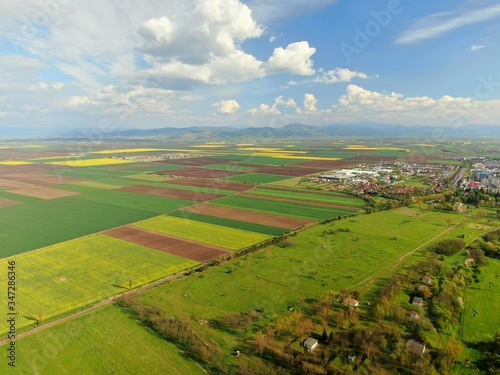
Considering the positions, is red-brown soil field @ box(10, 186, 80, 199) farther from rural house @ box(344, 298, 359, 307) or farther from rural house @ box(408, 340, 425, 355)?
rural house @ box(408, 340, 425, 355)

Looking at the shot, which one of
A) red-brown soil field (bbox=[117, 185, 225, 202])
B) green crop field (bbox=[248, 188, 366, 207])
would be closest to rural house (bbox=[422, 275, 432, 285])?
green crop field (bbox=[248, 188, 366, 207])

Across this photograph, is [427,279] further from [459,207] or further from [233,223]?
[459,207]

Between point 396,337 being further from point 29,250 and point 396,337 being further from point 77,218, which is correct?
point 77,218

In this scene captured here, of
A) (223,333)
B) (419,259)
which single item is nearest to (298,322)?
(223,333)

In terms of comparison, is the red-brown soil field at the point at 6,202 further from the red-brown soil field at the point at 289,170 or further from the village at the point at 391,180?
the red-brown soil field at the point at 289,170

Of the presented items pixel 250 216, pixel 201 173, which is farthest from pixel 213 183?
pixel 250 216

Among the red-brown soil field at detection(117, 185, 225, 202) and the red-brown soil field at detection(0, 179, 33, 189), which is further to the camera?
→ the red-brown soil field at detection(0, 179, 33, 189)
